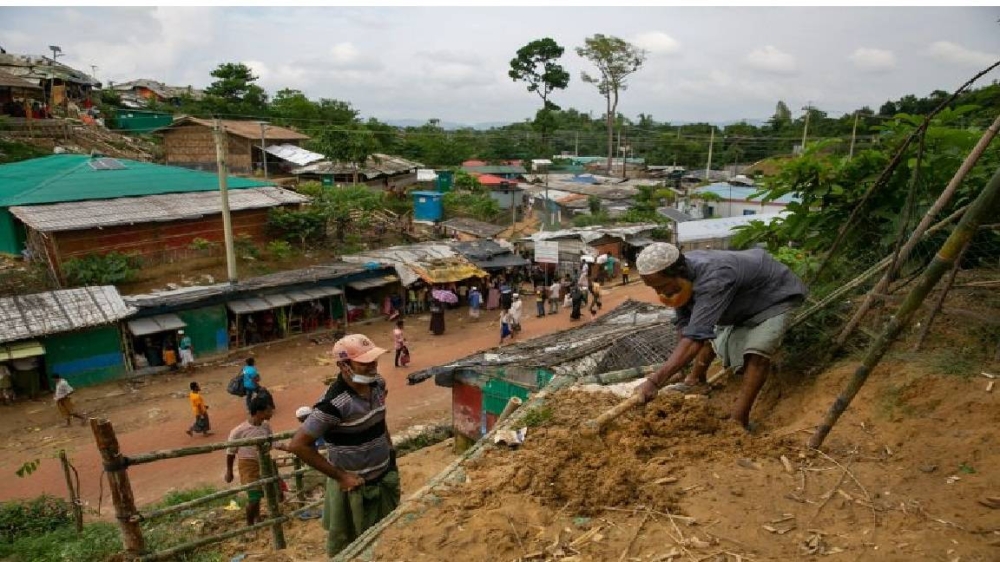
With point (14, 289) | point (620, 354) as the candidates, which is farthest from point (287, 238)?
point (620, 354)

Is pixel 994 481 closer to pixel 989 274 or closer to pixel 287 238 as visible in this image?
pixel 989 274

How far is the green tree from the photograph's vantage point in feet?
144

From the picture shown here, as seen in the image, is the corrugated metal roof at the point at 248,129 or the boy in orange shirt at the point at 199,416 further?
the corrugated metal roof at the point at 248,129

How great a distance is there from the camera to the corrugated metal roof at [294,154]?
36.9m

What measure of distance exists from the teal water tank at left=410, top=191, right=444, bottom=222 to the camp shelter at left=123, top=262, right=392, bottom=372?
10.9 metres

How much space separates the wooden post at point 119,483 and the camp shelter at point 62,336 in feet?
42.5

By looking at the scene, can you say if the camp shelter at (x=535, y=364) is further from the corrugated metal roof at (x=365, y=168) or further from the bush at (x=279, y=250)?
the corrugated metal roof at (x=365, y=168)

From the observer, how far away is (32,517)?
883 cm

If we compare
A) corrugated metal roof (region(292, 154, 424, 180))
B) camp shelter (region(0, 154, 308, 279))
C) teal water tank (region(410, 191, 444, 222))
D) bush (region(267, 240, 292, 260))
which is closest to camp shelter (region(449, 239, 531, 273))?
bush (region(267, 240, 292, 260))

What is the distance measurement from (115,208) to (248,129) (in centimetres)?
1994

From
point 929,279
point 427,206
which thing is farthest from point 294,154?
point 929,279

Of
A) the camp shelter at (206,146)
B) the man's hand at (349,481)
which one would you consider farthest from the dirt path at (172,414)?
the camp shelter at (206,146)

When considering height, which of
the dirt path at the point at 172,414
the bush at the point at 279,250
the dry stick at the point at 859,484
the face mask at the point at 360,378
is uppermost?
the face mask at the point at 360,378

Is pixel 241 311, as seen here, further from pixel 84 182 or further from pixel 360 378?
pixel 360 378
